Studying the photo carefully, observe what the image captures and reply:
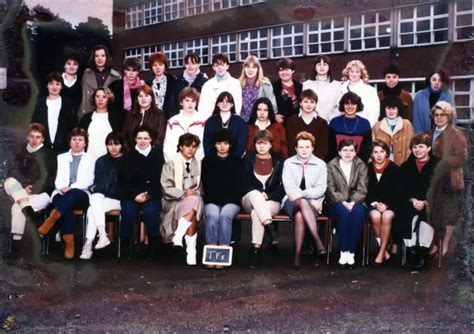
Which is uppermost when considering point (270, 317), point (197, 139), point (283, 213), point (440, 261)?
point (197, 139)

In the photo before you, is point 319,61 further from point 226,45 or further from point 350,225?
point 350,225

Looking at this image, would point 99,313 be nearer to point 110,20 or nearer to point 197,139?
point 197,139

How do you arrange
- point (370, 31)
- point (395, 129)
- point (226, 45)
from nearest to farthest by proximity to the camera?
1. point (370, 31)
2. point (226, 45)
3. point (395, 129)

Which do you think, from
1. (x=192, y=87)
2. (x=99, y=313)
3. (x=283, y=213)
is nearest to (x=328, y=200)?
(x=283, y=213)

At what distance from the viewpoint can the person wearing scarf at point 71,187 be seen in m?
6.25

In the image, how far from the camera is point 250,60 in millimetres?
6254

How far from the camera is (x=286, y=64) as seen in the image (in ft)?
20.5

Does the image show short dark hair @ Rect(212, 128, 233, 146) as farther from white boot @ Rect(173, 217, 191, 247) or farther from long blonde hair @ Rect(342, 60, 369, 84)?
long blonde hair @ Rect(342, 60, 369, 84)

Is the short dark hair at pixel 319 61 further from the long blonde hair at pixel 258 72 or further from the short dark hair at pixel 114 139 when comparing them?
the short dark hair at pixel 114 139

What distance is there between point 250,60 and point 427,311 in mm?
2564

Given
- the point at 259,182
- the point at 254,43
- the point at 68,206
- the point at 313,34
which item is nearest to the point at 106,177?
the point at 68,206

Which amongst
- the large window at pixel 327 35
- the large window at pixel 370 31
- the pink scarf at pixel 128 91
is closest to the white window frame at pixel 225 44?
the large window at pixel 327 35

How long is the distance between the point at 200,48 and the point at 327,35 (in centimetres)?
109

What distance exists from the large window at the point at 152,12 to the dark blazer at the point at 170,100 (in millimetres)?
536
